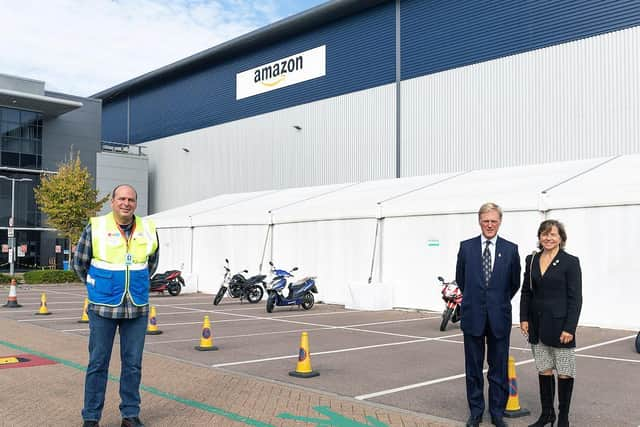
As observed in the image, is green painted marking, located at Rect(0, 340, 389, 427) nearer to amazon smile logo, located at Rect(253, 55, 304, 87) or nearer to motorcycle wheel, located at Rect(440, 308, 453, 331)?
motorcycle wheel, located at Rect(440, 308, 453, 331)

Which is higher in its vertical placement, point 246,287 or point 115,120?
point 115,120

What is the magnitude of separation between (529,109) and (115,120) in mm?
34799

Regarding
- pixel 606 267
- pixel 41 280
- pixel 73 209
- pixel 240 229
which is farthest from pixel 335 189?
pixel 73 209

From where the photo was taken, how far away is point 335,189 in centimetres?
2509

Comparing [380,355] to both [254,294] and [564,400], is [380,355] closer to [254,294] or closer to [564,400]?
[564,400]

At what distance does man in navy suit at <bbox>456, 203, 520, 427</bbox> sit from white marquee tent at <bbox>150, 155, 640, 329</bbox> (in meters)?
8.56

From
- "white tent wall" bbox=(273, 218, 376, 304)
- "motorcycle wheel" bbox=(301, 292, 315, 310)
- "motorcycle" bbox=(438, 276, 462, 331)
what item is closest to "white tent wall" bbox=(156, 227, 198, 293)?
"white tent wall" bbox=(273, 218, 376, 304)

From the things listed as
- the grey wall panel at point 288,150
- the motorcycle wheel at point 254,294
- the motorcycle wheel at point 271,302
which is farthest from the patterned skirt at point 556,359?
the grey wall panel at point 288,150

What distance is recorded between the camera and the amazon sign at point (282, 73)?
102 ft

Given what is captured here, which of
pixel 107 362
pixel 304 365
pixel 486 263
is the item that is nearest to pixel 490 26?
pixel 304 365

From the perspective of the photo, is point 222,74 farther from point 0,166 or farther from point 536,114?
point 536,114

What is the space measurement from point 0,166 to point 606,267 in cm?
3728

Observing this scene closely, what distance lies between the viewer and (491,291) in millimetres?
5621

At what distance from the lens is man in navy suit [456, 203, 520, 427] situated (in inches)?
221
